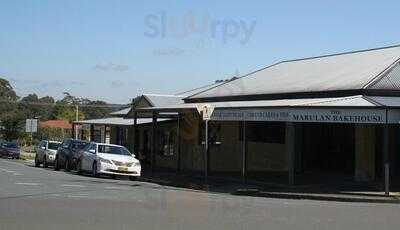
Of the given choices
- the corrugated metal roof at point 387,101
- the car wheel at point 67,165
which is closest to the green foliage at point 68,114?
the car wheel at point 67,165

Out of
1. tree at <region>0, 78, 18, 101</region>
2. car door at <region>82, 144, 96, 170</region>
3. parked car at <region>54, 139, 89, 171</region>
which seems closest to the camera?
car door at <region>82, 144, 96, 170</region>

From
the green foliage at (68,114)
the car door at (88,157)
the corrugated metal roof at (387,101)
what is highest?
the green foliage at (68,114)

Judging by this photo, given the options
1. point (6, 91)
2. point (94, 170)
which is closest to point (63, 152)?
point (94, 170)

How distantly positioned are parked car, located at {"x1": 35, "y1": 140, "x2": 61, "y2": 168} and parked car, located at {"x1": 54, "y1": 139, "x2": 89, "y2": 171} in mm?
2392

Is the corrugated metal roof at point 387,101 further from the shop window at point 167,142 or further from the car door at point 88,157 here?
the shop window at point 167,142

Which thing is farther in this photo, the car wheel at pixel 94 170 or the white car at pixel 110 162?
the car wheel at pixel 94 170

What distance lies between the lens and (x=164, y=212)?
14281 millimetres

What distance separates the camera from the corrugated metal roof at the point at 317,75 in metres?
27.3

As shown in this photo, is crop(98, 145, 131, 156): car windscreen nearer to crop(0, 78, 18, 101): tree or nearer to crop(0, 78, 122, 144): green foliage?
crop(0, 78, 122, 144): green foliage

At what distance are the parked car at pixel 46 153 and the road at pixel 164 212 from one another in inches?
781

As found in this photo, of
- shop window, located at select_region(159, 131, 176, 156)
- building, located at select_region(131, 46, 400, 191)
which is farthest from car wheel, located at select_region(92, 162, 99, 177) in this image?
shop window, located at select_region(159, 131, 176, 156)

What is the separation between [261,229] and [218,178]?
52.4 ft

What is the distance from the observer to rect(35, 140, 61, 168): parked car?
3981 centimetres

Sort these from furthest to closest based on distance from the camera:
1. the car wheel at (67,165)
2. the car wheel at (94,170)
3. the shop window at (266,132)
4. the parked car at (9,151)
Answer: the parked car at (9,151) < the car wheel at (67,165) < the shop window at (266,132) < the car wheel at (94,170)
